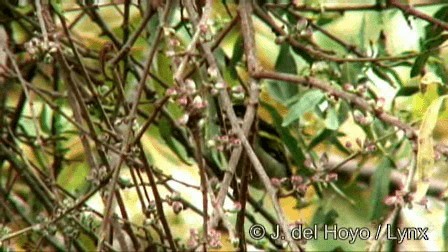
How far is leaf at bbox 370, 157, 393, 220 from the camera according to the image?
1.87 meters

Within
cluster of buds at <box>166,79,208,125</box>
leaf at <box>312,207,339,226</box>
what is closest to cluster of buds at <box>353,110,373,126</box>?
cluster of buds at <box>166,79,208,125</box>

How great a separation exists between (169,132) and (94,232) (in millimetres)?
229

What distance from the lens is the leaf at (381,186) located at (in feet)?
6.12

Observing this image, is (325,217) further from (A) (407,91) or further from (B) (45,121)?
(B) (45,121)

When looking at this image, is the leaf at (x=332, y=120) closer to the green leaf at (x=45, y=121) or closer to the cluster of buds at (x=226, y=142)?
the cluster of buds at (x=226, y=142)

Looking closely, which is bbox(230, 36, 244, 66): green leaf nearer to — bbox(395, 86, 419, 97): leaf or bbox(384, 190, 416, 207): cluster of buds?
bbox(395, 86, 419, 97): leaf

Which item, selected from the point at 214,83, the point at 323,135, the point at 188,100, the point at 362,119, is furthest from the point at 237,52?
the point at 188,100

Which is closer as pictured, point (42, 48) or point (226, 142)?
point (226, 142)

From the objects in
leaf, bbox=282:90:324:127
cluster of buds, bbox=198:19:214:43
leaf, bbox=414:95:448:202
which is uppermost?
cluster of buds, bbox=198:19:214:43

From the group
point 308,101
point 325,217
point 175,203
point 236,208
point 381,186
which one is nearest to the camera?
point 236,208

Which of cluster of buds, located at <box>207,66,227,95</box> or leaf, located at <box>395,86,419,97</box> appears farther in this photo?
leaf, located at <box>395,86,419,97</box>

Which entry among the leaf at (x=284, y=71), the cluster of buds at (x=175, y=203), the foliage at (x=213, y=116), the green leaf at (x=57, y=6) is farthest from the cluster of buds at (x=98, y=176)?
the leaf at (x=284, y=71)

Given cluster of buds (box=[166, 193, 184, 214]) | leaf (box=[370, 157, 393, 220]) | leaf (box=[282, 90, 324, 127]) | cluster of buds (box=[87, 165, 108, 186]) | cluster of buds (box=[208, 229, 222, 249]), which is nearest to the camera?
cluster of buds (box=[208, 229, 222, 249])

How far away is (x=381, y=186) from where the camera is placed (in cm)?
189
